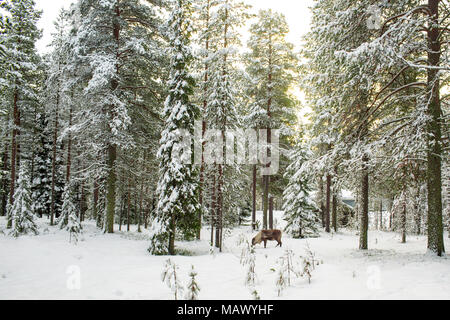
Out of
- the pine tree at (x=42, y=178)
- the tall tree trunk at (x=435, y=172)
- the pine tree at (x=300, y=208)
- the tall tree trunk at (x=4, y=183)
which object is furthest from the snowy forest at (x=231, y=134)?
the tall tree trunk at (x=4, y=183)

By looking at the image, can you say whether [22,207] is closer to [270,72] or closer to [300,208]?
[300,208]

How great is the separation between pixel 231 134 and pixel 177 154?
3.79 meters

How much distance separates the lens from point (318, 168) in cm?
1000

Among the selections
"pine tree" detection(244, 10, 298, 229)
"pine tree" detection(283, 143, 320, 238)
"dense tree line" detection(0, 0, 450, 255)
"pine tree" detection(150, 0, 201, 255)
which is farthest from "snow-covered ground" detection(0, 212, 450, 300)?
"pine tree" detection(244, 10, 298, 229)

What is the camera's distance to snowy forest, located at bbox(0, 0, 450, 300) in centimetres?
719

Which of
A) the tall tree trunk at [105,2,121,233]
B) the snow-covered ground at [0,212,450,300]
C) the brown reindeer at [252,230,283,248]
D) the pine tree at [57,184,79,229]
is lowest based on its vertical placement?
the brown reindeer at [252,230,283,248]

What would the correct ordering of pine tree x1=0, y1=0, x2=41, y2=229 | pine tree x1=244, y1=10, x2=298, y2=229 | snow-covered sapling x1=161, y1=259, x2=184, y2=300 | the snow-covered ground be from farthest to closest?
pine tree x1=244, y1=10, x2=298, y2=229 < pine tree x1=0, y1=0, x2=41, y2=229 < the snow-covered ground < snow-covered sapling x1=161, y1=259, x2=184, y2=300

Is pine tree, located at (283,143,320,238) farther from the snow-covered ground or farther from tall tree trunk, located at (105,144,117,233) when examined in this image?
tall tree trunk, located at (105,144,117,233)

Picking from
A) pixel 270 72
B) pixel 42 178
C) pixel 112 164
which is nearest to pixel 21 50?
pixel 112 164

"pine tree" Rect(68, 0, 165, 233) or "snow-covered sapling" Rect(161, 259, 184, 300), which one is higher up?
"pine tree" Rect(68, 0, 165, 233)

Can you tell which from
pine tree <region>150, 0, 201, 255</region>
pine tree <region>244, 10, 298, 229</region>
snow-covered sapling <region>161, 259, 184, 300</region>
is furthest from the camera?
pine tree <region>244, 10, 298, 229</region>

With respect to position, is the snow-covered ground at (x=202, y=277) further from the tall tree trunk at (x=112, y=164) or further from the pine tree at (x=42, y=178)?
the pine tree at (x=42, y=178)

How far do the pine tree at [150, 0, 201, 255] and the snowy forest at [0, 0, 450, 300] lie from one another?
0.21 ft
